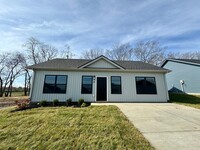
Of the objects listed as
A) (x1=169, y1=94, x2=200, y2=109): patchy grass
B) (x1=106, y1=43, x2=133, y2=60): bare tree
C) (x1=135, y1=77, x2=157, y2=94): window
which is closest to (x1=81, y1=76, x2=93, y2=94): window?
(x1=135, y1=77, x2=157, y2=94): window

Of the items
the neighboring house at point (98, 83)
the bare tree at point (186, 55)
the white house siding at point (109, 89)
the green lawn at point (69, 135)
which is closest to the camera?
the green lawn at point (69, 135)

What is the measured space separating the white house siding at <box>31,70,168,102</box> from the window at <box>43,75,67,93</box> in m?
0.28

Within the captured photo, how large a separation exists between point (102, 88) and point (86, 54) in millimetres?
16619

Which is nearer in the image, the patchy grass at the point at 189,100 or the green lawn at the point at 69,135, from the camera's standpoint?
the green lawn at the point at 69,135

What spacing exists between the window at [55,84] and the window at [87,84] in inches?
65.0

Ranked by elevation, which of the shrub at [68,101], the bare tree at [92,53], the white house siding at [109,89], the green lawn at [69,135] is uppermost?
the bare tree at [92,53]

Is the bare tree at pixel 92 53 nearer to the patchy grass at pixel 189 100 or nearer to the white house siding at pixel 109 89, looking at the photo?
the white house siding at pixel 109 89

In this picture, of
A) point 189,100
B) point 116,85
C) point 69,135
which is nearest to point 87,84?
point 116,85

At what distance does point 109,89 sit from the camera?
35.4 ft

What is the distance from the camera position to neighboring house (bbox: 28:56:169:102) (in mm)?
10289

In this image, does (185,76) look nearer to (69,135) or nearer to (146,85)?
(146,85)

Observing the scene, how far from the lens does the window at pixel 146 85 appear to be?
11.1 m

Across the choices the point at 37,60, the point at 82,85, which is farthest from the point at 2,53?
the point at 82,85

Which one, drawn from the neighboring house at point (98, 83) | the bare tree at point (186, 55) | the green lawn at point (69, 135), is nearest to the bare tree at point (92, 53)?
the neighboring house at point (98, 83)
